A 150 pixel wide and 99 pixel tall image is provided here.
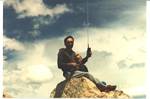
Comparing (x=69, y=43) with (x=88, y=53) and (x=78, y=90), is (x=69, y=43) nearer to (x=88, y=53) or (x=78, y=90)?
(x=88, y=53)

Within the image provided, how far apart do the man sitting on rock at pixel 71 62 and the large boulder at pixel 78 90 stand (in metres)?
0.03

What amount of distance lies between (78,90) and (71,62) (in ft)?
0.69

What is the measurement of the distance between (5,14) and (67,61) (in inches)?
23.3

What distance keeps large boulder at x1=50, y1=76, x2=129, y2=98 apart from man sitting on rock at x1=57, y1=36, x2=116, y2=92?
0.03m

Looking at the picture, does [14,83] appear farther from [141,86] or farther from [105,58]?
[141,86]

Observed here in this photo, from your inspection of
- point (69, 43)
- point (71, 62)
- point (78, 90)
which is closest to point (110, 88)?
point (78, 90)

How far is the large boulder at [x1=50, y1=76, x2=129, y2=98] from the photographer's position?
230 cm

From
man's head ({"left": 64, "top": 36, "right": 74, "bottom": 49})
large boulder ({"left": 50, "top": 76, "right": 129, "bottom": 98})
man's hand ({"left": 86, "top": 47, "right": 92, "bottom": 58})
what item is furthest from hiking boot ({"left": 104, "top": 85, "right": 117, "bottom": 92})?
man's head ({"left": 64, "top": 36, "right": 74, "bottom": 49})

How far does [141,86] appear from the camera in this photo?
2273mm

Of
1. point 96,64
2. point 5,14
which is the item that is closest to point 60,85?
point 96,64

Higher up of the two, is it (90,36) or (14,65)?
(90,36)

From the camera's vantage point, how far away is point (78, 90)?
2.32 m

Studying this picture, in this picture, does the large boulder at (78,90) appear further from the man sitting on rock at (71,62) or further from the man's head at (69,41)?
the man's head at (69,41)

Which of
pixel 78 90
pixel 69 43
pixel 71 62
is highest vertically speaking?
pixel 69 43
